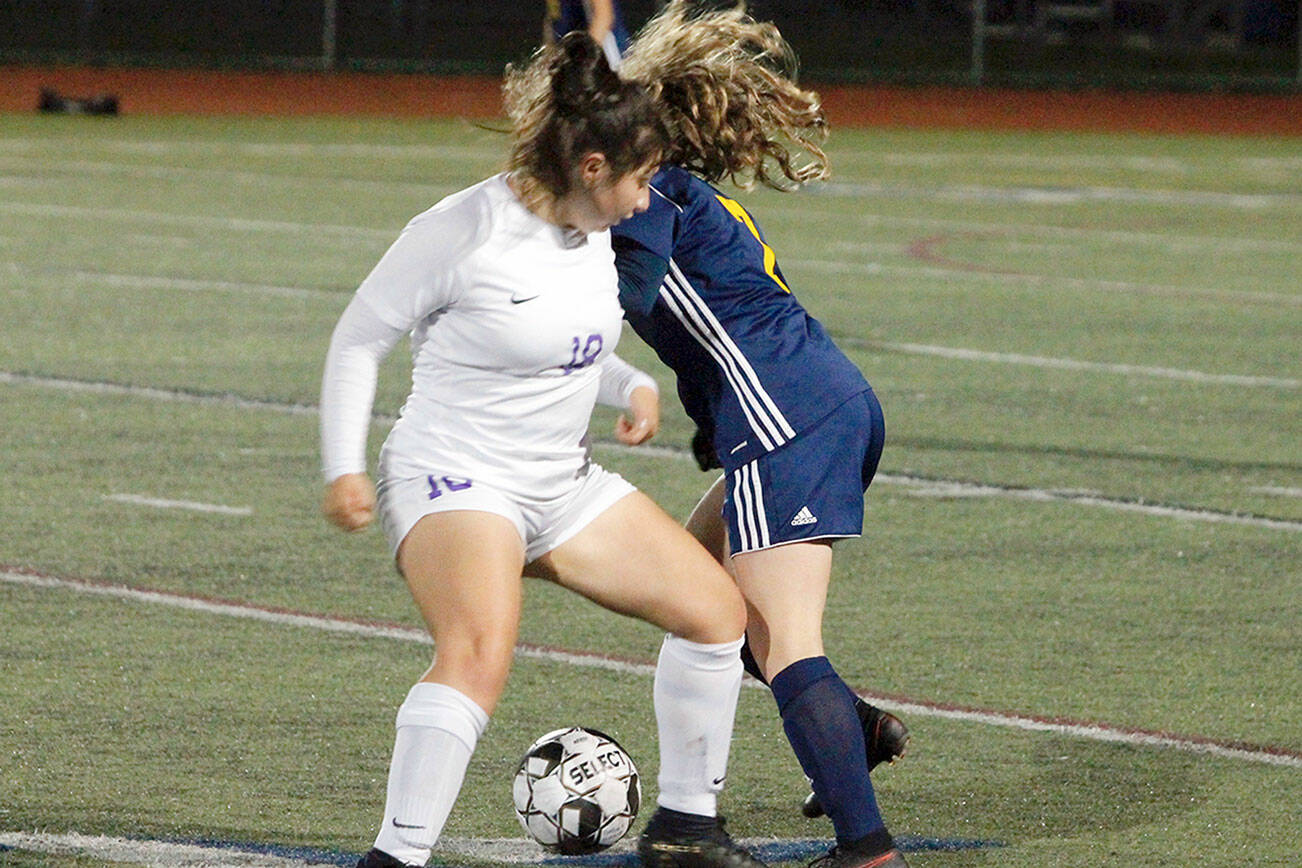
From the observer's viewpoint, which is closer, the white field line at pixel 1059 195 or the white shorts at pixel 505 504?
the white shorts at pixel 505 504

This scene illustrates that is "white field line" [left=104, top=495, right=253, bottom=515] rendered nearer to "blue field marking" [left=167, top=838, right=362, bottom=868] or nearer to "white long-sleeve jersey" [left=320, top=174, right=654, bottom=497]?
"blue field marking" [left=167, top=838, right=362, bottom=868]

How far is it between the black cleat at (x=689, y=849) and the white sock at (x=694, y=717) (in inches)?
1.5

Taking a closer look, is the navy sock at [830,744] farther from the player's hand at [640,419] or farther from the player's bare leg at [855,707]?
the player's hand at [640,419]

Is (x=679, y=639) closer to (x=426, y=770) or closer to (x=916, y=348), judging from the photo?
(x=426, y=770)

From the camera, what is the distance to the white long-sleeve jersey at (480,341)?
404cm

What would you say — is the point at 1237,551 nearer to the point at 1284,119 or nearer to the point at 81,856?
the point at 81,856

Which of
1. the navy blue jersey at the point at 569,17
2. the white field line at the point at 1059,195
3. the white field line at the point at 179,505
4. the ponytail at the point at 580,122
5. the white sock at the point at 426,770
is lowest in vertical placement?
the white field line at the point at 1059,195

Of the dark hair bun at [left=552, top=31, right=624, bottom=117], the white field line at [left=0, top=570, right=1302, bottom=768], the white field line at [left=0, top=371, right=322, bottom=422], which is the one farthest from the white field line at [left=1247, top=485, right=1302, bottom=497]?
the dark hair bun at [left=552, top=31, right=624, bottom=117]

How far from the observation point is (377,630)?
254 inches

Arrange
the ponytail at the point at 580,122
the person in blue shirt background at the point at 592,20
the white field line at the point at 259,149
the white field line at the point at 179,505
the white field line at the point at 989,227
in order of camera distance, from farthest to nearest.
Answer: the white field line at the point at 259,149
the white field line at the point at 989,227
the person in blue shirt background at the point at 592,20
the white field line at the point at 179,505
the ponytail at the point at 580,122

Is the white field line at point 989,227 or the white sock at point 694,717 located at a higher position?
the white sock at point 694,717

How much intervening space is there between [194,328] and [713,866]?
8.19m

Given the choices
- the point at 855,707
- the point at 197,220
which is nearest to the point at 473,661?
the point at 855,707

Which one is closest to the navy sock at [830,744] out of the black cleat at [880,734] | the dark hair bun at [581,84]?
the black cleat at [880,734]
